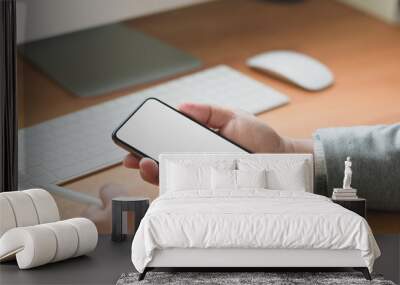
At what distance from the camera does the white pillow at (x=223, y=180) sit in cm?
348

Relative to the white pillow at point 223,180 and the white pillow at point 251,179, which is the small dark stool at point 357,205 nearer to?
the white pillow at point 251,179

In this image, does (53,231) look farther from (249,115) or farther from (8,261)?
(249,115)

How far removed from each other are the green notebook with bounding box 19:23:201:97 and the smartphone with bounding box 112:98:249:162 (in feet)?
0.74

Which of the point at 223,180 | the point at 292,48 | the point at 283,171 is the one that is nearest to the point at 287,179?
the point at 283,171

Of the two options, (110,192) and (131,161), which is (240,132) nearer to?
(131,161)

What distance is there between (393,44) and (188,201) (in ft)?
4.70

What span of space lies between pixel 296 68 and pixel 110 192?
3.37 feet

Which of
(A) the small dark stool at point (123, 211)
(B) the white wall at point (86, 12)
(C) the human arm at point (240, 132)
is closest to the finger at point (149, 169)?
(C) the human arm at point (240, 132)

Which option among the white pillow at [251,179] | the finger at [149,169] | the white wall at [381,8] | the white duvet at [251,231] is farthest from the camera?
the white wall at [381,8]

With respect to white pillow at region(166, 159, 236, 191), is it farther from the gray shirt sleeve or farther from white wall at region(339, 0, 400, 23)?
white wall at region(339, 0, 400, 23)

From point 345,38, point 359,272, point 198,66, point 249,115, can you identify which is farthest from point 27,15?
point 359,272

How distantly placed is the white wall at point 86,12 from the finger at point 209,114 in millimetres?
470

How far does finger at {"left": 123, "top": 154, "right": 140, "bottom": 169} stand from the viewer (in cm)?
377

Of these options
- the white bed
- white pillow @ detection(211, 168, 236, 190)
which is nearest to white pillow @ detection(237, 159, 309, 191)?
white pillow @ detection(211, 168, 236, 190)
